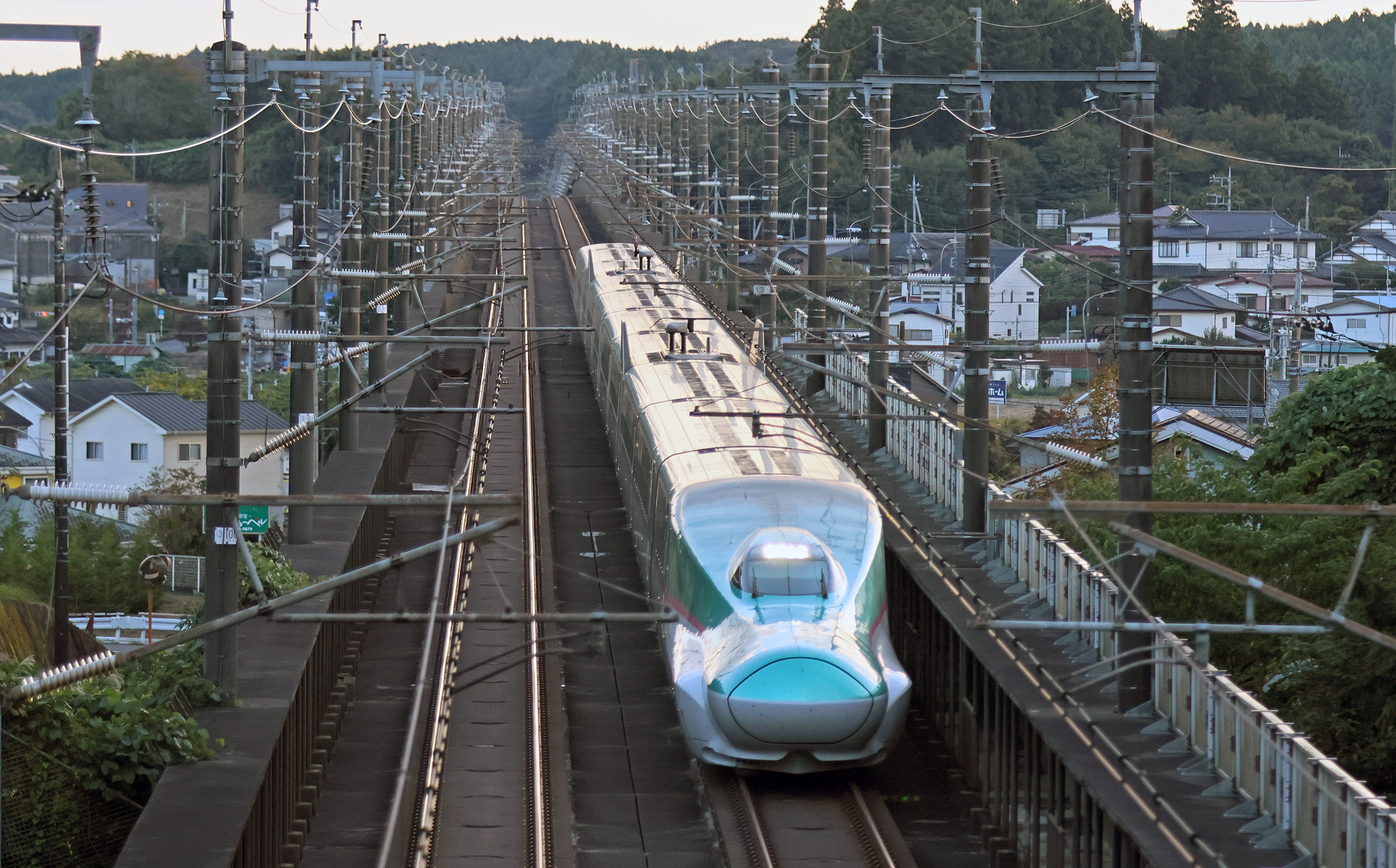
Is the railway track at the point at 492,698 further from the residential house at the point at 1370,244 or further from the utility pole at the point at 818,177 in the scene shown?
the residential house at the point at 1370,244

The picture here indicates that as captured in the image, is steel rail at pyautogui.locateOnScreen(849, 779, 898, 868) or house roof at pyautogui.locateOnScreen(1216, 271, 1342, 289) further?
house roof at pyautogui.locateOnScreen(1216, 271, 1342, 289)

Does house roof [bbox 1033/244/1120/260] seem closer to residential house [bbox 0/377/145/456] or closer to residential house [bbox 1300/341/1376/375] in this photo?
residential house [bbox 1300/341/1376/375]

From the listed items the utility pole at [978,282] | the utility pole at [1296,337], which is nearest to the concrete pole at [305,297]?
the utility pole at [978,282]

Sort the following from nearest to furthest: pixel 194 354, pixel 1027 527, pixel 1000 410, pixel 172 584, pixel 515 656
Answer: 1. pixel 1027 527
2. pixel 515 656
3. pixel 172 584
4. pixel 1000 410
5. pixel 194 354

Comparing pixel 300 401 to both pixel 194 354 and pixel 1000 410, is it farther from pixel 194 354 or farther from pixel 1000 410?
pixel 194 354

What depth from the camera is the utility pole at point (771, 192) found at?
114 feet

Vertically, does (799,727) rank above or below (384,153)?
below

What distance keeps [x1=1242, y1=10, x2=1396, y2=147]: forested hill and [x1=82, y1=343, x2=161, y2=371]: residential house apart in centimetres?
6252

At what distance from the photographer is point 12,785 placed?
1461 centimetres

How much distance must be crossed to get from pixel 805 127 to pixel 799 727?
324 ft

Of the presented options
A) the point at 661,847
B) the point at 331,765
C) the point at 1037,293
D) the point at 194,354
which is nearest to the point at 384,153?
the point at 331,765

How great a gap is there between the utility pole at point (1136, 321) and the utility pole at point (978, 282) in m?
4.33

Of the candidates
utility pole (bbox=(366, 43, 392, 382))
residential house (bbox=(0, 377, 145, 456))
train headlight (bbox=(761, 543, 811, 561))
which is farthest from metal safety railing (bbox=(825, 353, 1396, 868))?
residential house (bbox=(0, 377, 145, 456))

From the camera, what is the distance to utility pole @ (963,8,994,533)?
2044cm
